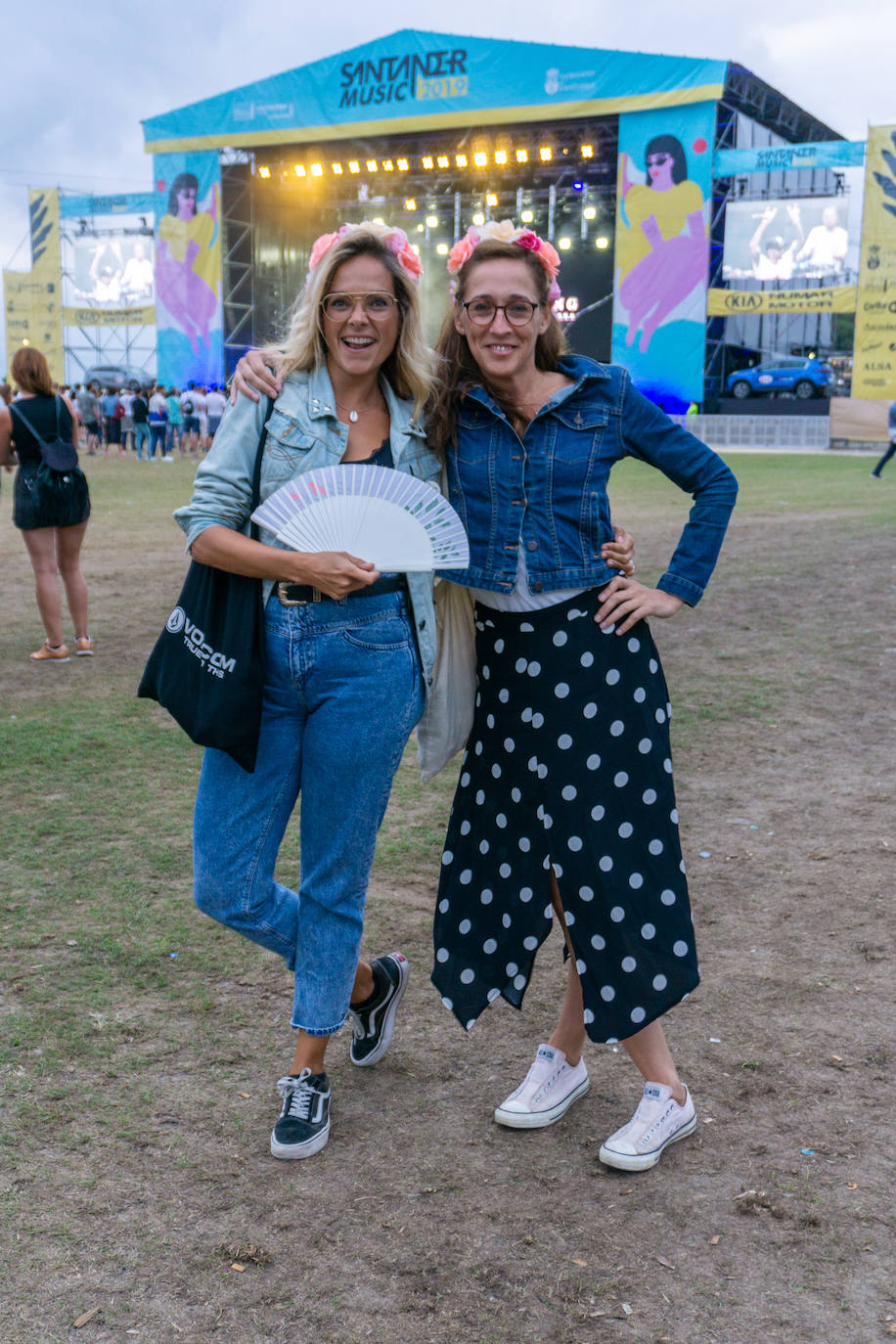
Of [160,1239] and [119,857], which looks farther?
[119,857]

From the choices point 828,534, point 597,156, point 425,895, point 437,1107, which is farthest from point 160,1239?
point 597,156

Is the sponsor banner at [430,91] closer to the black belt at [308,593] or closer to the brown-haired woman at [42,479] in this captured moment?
the brown-haired woman at [42,479]

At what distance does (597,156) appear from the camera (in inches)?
1061

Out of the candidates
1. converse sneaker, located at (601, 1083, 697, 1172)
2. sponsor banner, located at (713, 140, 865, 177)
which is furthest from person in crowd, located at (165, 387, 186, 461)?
converse sneaker, located at (601, 1083, 697, 1172)

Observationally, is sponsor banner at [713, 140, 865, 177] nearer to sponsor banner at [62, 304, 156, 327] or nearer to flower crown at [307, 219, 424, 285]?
sponsor banner at [62, 304, 156, 327]

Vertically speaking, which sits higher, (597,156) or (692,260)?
(597,156)

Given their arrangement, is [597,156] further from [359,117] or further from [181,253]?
[181,253]

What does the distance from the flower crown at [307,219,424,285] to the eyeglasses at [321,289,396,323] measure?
8 centimetres

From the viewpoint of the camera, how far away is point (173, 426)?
25.8 meters

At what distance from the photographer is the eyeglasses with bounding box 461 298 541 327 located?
2.28 meters

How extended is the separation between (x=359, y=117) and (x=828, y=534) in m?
21.2

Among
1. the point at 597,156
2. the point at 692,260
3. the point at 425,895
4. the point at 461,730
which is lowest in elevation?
the point at 425,895

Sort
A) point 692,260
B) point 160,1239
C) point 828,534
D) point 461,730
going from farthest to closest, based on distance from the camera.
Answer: point 692,260, point 828,534, point 461,730, point 160,1239

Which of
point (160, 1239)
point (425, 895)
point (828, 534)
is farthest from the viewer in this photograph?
point (828, 534)
